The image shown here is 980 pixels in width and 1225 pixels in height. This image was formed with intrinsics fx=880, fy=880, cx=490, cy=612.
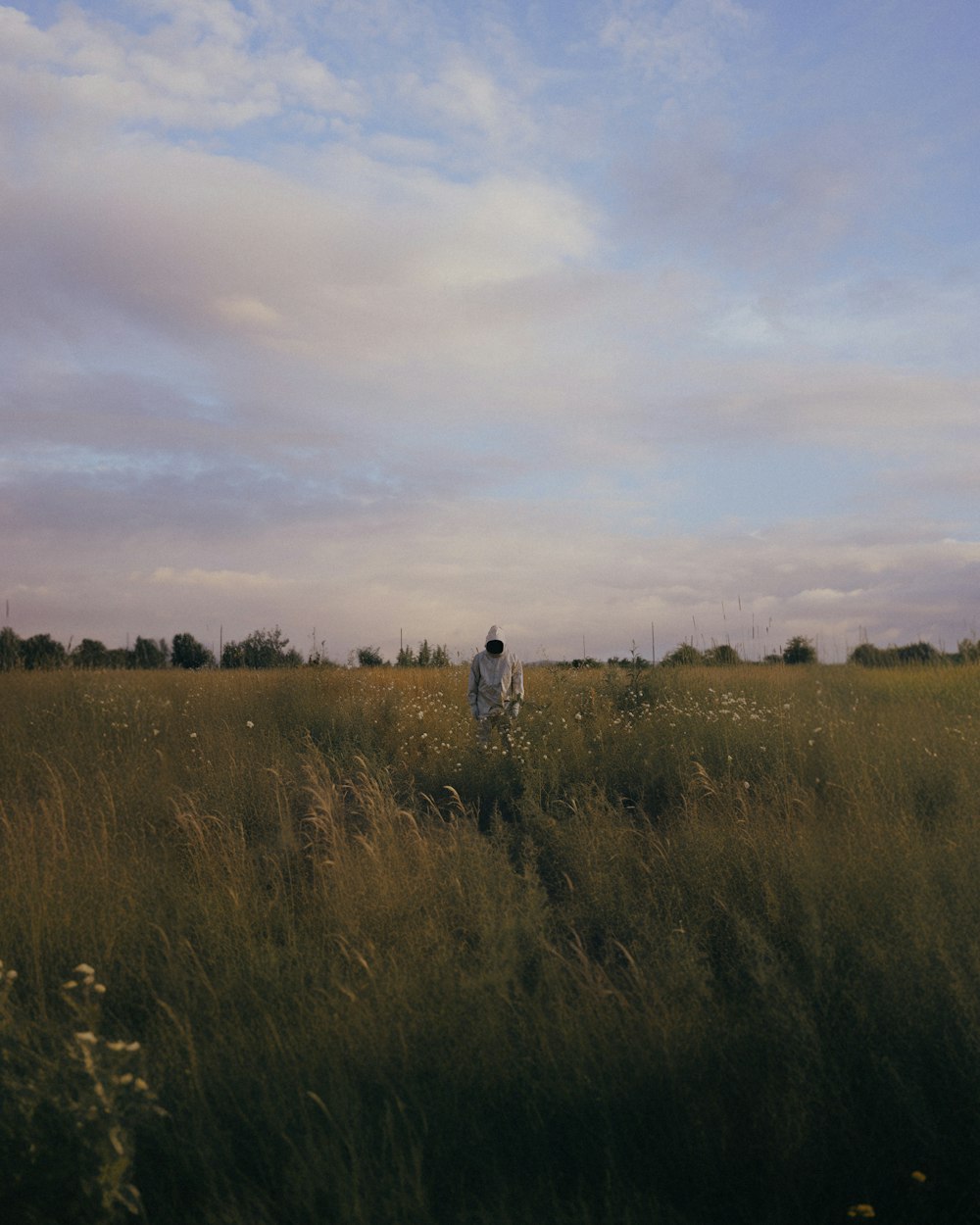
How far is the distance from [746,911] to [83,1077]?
12.3 feet

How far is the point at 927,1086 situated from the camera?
339 cm

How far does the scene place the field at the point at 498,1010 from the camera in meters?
2.95

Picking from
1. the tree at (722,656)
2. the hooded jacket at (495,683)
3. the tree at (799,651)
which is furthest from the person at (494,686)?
the tree at (799,651)

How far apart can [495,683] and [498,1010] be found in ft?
25.2

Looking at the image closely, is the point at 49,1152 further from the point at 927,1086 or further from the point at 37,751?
the point at 37,751

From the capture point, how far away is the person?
11156 millimetres

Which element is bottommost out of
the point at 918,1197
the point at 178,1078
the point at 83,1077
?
the point at 918,1197

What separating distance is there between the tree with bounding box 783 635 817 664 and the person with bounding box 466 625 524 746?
15988 millimetres

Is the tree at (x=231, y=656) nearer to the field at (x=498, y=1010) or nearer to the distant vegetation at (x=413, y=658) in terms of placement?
the distant vegetation at (x=413, y=658)

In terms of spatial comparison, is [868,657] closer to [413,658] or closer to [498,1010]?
[413,658]

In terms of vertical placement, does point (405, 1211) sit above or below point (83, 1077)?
below

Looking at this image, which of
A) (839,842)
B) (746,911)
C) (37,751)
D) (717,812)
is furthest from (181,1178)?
(37,751)

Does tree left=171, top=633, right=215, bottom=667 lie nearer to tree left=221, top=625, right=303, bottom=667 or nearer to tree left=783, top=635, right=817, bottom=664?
tree left=221, top=625, right=303, bottom=667

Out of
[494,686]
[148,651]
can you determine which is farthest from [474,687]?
[148,651]
